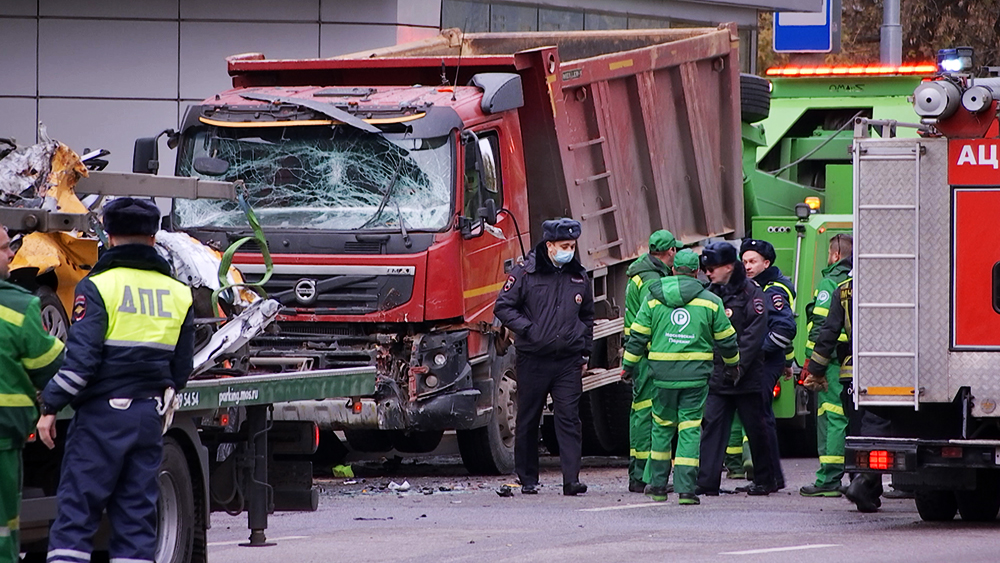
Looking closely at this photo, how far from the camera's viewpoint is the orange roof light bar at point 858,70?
56.2 ft

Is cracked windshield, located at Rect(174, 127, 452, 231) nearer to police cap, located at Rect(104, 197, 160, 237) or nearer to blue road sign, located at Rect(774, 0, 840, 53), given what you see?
police cap, located at Rect(104, 197, 160, 237)

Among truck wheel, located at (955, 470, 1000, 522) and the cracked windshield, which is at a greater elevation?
the cracked windshield

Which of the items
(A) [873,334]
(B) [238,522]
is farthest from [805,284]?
(B) [238,522]

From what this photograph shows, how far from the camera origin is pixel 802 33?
70.4 ft

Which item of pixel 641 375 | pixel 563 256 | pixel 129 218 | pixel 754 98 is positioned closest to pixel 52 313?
pixel 129 218

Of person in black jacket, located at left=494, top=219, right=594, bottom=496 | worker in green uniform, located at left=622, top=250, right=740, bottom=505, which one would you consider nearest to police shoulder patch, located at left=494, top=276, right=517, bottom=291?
person in black jacket, located at left=494, top=219, right=594, bottom=496

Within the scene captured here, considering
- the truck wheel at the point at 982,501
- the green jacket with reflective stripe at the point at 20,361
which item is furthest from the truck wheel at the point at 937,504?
the green jacket with reflective stripe at the point at 20,361

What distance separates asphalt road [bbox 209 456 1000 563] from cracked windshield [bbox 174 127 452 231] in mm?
1834

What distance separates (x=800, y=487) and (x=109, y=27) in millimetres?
9657

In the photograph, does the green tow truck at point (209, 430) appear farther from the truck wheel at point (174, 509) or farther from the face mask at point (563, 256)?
the face mask at point (563, 256)

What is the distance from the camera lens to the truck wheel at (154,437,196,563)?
284 inches

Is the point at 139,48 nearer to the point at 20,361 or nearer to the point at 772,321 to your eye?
the point at 772,321

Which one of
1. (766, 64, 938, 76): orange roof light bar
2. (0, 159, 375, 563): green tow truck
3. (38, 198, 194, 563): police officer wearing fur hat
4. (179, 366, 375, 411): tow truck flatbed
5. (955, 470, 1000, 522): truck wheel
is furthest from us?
(766, 64, 938, 76): orange roof light bar

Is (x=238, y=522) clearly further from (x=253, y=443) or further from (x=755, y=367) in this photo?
(x=755, y=367)
